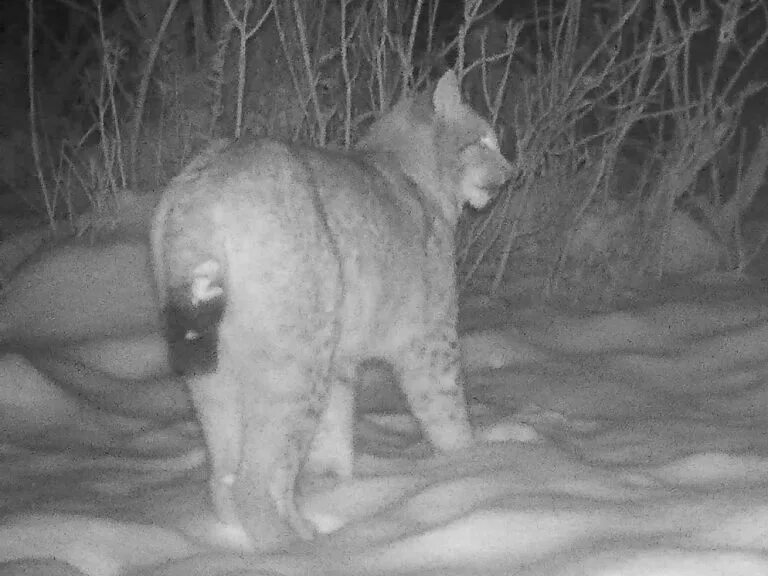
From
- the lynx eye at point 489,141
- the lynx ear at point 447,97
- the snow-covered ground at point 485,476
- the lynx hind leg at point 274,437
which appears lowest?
the snow-covered ground at point 485,476

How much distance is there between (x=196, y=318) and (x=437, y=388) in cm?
123

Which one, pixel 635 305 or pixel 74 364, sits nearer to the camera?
pixel 74 364

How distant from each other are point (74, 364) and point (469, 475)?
6.74 feet

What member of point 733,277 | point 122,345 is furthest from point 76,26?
point 733,277

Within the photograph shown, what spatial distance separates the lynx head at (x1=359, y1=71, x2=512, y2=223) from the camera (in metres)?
3.58

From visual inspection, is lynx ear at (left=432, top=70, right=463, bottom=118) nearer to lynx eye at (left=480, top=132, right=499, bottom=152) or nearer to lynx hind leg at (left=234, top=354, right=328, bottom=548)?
lynx eye at (left=480, top=132, right=499, bottom=152)

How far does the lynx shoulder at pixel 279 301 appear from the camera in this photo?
2443mm

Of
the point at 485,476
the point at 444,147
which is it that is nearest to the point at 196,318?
the point at 485,476

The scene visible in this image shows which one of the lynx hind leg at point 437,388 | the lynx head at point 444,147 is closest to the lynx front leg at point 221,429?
the lynx hind leg at point 437,388

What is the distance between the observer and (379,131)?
3.71 m

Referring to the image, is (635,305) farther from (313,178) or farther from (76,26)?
(76,26)

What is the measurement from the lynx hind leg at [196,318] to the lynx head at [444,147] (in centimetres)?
130

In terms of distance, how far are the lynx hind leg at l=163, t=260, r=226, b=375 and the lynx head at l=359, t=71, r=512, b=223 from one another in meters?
1.30

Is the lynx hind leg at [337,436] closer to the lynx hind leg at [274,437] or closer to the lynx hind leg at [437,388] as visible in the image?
the lynx hind leg at [437,388]
